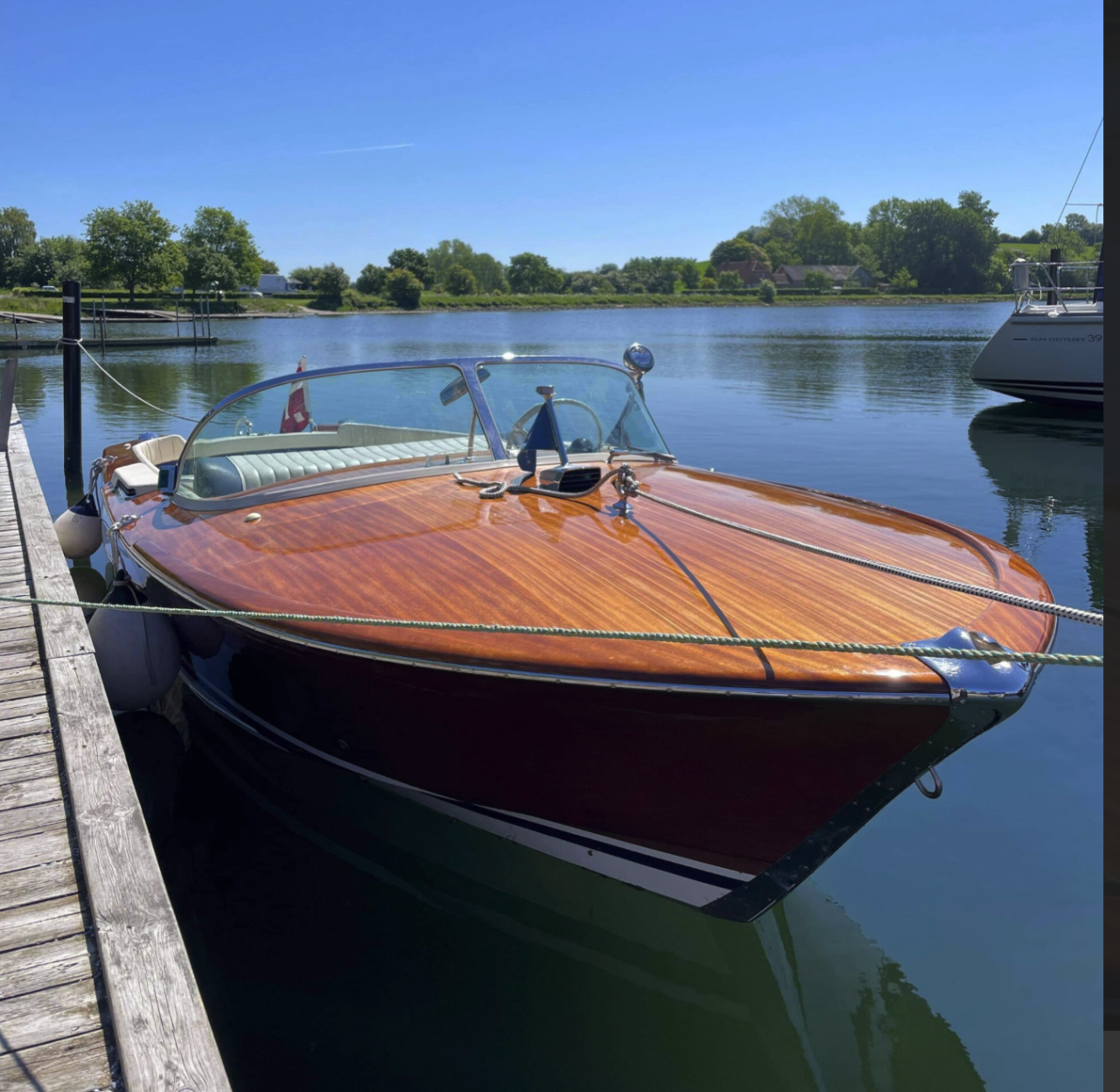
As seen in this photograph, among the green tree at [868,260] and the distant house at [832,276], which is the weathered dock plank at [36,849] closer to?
the distant house at [832,276]

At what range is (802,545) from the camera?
3.57m

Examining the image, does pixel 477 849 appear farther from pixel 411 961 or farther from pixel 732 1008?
pixel 732 1008

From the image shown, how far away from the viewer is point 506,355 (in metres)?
5.23

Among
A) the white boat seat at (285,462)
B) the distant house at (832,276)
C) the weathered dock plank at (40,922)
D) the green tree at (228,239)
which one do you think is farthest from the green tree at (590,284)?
the weathered dock plank at (40,922)

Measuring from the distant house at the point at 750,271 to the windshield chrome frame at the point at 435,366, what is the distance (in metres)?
147

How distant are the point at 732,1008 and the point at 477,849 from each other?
1352 mm

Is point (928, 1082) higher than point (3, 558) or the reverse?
the reverse

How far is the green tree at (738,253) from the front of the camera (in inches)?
6043

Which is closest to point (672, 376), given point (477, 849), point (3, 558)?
point (3, 558)

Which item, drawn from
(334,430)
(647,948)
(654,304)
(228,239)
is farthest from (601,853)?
(654,304)

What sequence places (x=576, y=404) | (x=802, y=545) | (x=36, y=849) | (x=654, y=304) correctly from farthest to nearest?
(x=654, y=304) → (x=576, y=404) → (x=802, y=545) → (x=36, y=849)

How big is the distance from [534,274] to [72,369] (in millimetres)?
132126

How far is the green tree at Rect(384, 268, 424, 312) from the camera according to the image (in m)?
108

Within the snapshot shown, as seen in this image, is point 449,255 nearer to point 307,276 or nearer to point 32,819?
point 307,276
